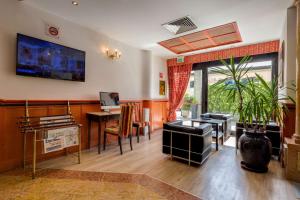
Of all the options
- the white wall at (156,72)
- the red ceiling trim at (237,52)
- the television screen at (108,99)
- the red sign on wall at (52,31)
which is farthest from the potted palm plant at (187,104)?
the red sign on wall at (52,31)

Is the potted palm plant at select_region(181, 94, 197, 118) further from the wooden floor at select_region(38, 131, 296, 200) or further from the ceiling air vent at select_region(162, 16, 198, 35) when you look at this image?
the ceiling air vent at select_region(162, 16, 198, 35)

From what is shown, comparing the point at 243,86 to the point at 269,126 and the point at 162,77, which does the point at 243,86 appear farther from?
the point at 162,77

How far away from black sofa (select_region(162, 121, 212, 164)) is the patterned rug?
0.78 meters

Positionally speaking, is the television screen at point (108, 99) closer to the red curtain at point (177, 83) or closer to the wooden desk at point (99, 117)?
the wooden desk at point (99, 117)

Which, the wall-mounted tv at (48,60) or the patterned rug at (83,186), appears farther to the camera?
the wall-mounted tv at (48,60)

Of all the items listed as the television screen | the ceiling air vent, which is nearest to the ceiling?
the ceiling air vent

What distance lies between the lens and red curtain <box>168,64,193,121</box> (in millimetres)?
5500

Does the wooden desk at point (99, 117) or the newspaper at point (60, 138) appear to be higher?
the wooden desk at point (99, 117)

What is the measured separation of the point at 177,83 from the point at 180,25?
8.83 ft

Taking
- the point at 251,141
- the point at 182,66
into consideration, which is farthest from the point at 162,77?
the point at 251,141

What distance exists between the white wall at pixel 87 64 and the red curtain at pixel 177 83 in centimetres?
103

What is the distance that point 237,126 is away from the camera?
11.5ft

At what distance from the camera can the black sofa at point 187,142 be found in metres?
2.61

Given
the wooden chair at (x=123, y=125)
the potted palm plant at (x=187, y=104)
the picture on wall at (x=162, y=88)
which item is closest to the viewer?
the wooden chair at (x=123, y=125)
